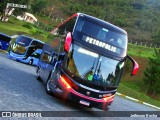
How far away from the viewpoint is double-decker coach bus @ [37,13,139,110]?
1162cm

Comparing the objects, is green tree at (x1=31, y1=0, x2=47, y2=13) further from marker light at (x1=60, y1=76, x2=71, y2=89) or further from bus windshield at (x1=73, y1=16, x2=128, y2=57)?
marker light at (x1=60, y1=76, x2=71, y2=89)

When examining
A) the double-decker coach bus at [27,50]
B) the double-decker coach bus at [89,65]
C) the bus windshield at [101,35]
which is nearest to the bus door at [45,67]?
the double-decker coach bus at [89,65]

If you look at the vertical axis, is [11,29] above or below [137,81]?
above

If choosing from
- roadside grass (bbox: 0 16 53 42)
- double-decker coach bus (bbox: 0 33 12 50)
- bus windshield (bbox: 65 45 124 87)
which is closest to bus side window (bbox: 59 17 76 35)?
bus windshield (bbox: 65 45 124 87)

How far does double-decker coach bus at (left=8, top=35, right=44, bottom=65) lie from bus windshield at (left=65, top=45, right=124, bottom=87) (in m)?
18.3

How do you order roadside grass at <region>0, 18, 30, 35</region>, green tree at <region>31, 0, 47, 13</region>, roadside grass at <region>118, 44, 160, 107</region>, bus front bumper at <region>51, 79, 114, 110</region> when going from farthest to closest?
green tree at <region>31, 0, 47, 13</region>, roadside grass at <region>0, 18, 30, 35</region>, roadside grass at <region>118, 44, 160, 107</region>, bus front bumper at <region>51, 79, 114, 110</region>

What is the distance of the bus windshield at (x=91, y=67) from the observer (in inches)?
464

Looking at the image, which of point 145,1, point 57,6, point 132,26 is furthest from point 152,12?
point 57,6

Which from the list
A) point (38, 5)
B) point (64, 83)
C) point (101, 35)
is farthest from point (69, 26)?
point (38, 5)

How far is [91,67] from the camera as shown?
11.9m

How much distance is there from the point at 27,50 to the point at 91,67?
1876cm

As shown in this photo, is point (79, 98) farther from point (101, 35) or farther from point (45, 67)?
point (45, 67)

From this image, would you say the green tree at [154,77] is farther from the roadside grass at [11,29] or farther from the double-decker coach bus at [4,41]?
the roadside grass at [11,29]

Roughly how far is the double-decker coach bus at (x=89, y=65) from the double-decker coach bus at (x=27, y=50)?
1753 cm
